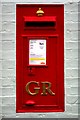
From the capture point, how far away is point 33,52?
6.55 meters

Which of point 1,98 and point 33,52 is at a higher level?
point 33,52

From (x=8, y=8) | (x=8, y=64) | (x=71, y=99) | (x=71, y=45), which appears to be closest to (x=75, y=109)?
(x=71, y=99)

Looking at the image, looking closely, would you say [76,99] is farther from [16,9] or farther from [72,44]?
[16,9]

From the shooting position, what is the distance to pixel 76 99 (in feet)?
21.7

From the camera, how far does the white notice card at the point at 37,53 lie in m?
6.53

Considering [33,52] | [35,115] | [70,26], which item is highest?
[70,26]

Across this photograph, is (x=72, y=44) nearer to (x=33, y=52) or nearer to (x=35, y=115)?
(x=33, y=52)

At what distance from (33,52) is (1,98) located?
3.03ft

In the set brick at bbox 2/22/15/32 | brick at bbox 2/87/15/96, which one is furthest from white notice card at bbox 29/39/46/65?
brick at bbox 2/87/15/96

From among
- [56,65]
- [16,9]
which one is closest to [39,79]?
[56,65]

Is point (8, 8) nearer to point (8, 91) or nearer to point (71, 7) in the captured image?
point (71, 7)

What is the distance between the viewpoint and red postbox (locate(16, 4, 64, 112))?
21.3 feet

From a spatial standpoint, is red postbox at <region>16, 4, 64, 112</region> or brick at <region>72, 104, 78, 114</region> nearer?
red postbox at <region>16, 4, 64, 112</region>

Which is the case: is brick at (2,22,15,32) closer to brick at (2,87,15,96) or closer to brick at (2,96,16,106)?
brick at (2,87,15,96)
